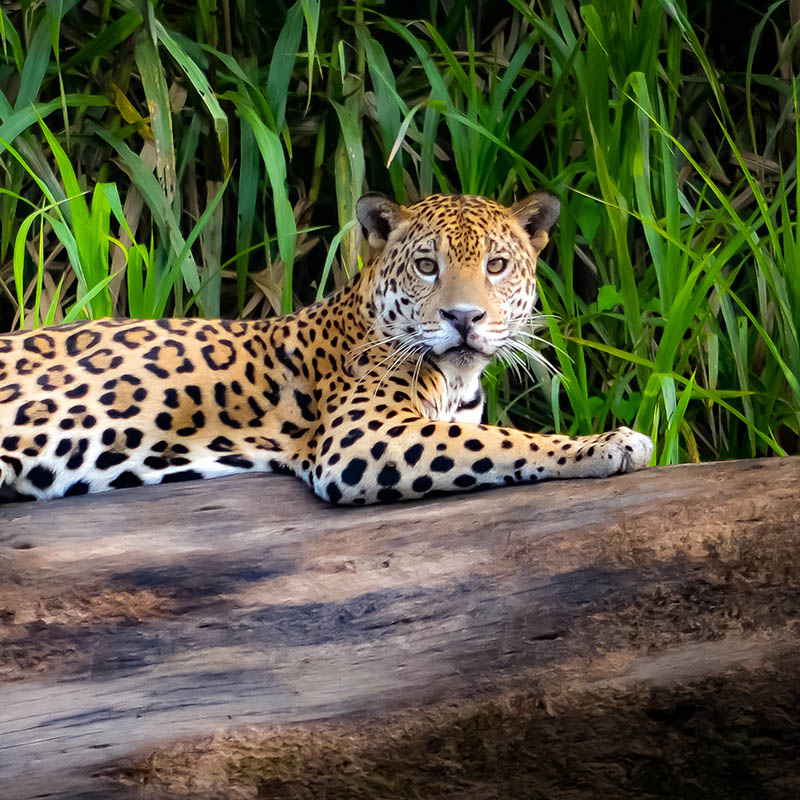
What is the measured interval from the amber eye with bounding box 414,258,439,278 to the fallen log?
1054mm

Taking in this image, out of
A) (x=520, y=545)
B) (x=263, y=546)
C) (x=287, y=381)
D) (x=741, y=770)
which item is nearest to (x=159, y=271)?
(x=287, y=381)

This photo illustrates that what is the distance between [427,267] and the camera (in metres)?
4.15

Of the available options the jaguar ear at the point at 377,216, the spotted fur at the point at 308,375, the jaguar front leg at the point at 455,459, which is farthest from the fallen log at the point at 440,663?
the jaguar ear at the point at 377,216

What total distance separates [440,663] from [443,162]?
3385mm

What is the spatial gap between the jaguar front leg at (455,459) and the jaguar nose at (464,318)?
1.06ft

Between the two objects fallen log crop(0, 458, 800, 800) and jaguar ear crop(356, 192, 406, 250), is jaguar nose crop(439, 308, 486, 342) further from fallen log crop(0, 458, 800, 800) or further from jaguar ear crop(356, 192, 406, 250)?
fallen log crop(0, 458, 800, 800)

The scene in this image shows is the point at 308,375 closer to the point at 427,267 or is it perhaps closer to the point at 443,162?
the point at 427,267

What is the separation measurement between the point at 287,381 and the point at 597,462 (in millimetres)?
1193

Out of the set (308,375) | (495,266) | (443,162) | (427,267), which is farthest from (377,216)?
(443,162)

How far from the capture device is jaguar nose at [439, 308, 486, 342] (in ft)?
13.0

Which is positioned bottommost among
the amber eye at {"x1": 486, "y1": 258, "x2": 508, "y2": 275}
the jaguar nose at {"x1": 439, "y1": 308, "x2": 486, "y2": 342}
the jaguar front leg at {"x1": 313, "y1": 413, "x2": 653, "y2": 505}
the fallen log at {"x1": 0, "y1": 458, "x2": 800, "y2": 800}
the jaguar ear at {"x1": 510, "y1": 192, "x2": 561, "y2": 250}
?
the fallen log at {"x1": 0, "y1": 458, "x2": 800, "y2": 800}

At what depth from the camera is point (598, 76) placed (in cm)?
527

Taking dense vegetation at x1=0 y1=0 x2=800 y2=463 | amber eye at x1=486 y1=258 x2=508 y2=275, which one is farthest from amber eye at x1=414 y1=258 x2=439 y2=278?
dense vegetation at x1=0 y1=0 x2=800 y2=463

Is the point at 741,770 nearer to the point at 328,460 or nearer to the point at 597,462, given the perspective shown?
the point at 597,462
